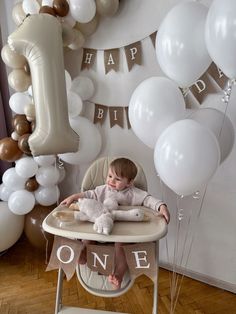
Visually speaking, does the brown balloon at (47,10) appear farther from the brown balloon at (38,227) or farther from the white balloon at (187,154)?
the brown balloon at (38,227)

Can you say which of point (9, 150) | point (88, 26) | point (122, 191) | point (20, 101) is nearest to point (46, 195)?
point (9, 150)

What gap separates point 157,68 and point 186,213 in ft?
2.96

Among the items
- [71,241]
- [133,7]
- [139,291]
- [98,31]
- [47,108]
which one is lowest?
[139,291]

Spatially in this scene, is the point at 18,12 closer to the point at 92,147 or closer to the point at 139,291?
the point at 92,147

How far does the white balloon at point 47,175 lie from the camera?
2182mm

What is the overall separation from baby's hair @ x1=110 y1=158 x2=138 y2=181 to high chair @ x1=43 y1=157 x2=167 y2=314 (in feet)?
0.39

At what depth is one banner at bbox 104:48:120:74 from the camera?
6.79 feet

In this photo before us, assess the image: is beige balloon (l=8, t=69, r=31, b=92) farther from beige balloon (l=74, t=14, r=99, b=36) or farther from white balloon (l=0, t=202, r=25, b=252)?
white balloon (l=0, t=202, r=25, b=252)

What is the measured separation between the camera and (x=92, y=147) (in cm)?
212

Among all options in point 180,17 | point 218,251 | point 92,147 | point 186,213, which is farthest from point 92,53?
point 218,251

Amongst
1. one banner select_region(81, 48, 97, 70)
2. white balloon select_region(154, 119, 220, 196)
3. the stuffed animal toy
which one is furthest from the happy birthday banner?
one banner select_region(81, 48, 97, 70)

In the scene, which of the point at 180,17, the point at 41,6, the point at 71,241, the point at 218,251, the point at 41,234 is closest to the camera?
the point at 180,17

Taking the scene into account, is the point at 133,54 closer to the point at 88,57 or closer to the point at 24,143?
the point at 88,57

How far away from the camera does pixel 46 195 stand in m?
2.24
